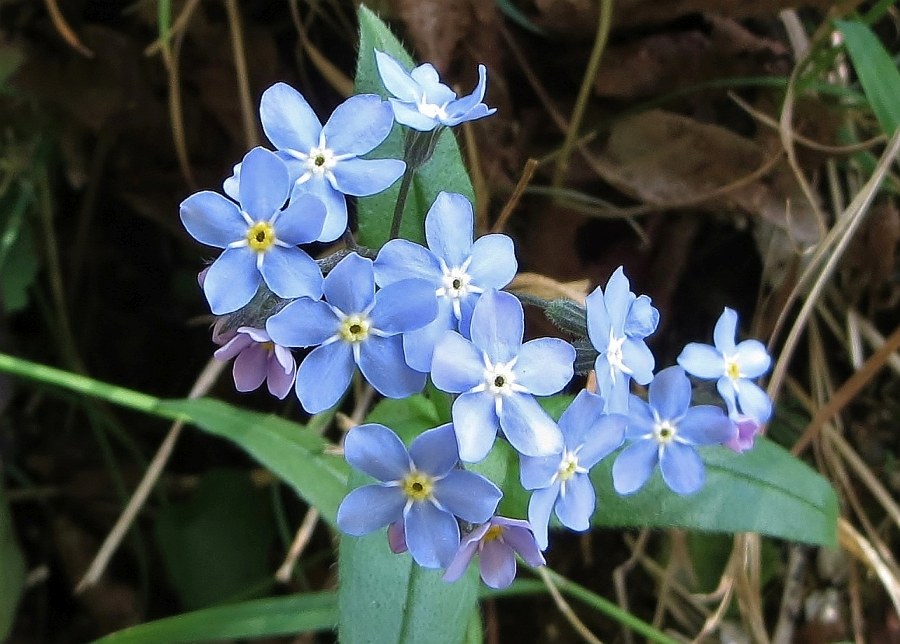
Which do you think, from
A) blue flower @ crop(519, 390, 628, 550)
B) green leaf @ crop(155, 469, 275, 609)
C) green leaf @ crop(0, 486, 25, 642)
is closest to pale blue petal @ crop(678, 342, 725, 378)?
blue flower @ crop(519, 390, 628, 550)

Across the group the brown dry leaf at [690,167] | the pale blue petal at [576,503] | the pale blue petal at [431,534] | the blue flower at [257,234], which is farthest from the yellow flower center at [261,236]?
the brown dry leaf at [690,167]

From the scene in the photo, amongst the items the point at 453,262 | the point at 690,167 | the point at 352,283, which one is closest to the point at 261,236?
the point at 352,283

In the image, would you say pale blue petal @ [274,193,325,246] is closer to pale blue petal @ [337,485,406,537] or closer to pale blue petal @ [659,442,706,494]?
pale blue petal @ [337,485,406,537]

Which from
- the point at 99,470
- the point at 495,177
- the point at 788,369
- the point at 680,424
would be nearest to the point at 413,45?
the point at 495,177

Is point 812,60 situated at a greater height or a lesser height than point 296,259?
lesser

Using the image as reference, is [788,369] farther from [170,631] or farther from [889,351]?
[170,631]

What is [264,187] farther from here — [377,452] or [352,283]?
[377,452]
